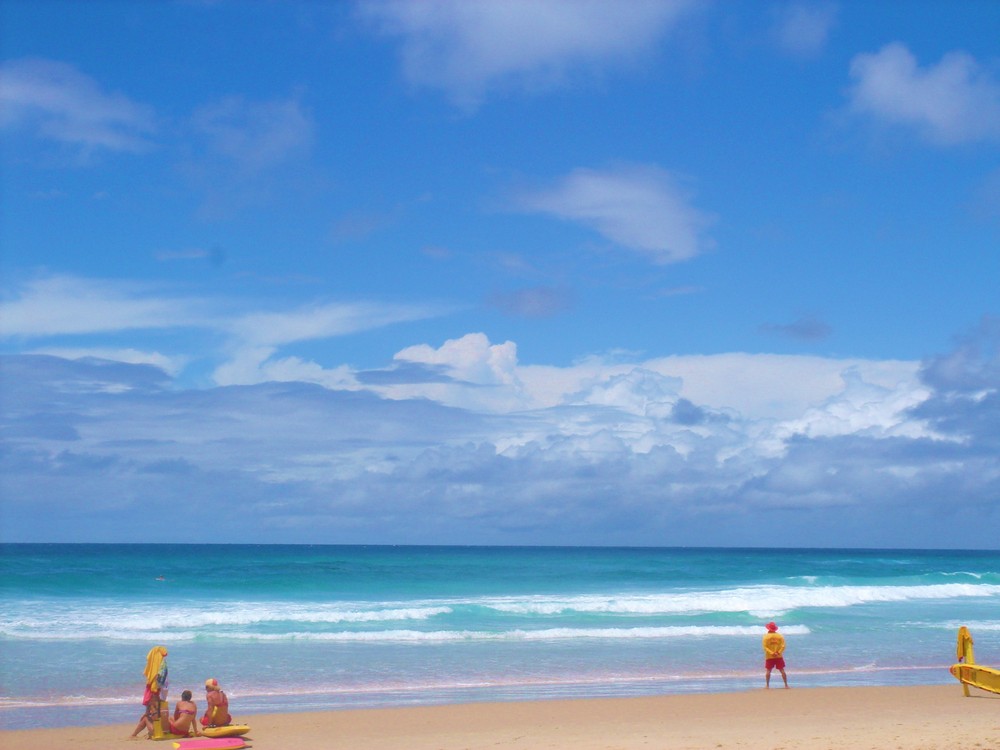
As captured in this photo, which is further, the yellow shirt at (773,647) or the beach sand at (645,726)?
the yellow shirt at (773,647)

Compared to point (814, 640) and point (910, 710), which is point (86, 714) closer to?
point (910, 710)

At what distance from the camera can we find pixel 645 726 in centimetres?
1255

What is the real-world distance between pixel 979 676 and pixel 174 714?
11.7m

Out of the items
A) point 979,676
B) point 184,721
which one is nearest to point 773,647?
point 979,676

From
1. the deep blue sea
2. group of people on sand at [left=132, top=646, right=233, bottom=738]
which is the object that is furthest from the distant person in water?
the deep blue sea

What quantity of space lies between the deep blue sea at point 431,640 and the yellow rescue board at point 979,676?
2082 mm

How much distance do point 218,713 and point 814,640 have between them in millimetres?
15682

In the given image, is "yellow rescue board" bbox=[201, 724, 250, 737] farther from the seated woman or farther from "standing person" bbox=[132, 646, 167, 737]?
"standing person" bbox=[132, 646, 167, 737]

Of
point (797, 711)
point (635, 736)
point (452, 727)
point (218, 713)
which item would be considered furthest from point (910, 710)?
point (218, 713)

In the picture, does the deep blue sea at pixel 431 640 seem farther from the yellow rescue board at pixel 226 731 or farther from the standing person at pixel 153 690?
the yellow rescue board at pixel 226 731

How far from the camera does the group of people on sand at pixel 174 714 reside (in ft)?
38.8

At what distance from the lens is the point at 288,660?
18.9m

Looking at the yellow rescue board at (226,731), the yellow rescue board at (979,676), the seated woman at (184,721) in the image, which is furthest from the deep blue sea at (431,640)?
the yellow rescue board at (226,731)

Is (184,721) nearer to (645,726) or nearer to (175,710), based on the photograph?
(175,710)
